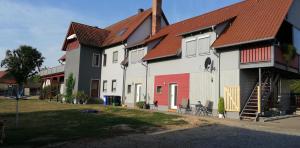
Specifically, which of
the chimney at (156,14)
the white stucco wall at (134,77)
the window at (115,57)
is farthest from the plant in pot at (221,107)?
the window at (115,57)

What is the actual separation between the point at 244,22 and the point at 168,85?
7447 millimetres

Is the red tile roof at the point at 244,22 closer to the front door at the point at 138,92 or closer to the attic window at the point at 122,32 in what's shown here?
the front door at the point at 138,92

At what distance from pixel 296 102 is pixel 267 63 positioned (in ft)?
29.8

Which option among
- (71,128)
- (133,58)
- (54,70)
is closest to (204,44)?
(133,58)

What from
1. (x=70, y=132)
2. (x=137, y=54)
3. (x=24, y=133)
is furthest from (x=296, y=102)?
(x=24, y=133)

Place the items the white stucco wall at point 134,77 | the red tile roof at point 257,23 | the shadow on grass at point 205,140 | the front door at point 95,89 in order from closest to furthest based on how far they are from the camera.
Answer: the shadow on grass at point 205,140
the red tile roof at point 257,23
the white stucco wall at point 134,77
the front door at point 95,89

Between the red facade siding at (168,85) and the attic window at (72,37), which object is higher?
the attic window at (72,37)

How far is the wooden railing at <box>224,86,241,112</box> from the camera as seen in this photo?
1956 cm

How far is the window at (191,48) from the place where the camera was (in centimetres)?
2325

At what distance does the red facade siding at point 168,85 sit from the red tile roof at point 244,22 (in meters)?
1.72

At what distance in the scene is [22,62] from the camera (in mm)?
51750

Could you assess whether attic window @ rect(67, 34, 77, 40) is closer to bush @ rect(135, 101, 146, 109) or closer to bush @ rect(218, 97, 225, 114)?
bush @ rect(135, 101, 146, 109)

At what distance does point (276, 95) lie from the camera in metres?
23.3

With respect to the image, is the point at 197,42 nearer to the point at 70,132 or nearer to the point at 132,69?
the point at 132,69
